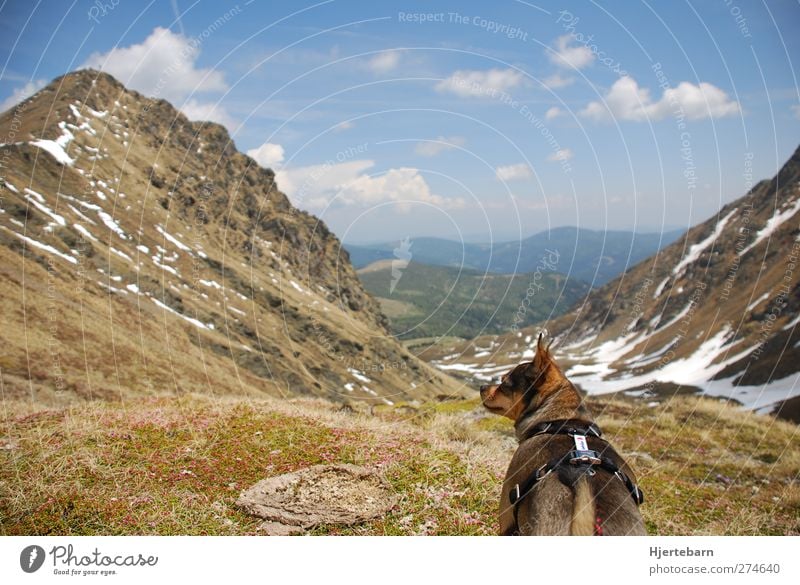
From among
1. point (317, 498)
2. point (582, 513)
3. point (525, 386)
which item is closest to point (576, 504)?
point (582, 513)

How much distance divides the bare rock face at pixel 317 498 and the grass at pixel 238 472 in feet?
0.60

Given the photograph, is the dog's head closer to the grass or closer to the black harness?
the black harness

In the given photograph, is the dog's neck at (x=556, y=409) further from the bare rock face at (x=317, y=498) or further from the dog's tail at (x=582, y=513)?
the bare rock face at (x=317, y=498)

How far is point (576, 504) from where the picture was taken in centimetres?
550

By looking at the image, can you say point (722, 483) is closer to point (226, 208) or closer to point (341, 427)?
point (341, 427)

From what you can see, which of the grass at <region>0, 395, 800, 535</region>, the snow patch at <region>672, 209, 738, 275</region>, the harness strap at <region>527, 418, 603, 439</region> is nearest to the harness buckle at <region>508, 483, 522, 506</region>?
the harness strap at <region>527, 418, 603, 439</region>

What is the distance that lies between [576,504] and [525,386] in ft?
8.27

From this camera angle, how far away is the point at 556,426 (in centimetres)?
676

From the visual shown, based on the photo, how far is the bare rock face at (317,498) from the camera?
→ 757cm
